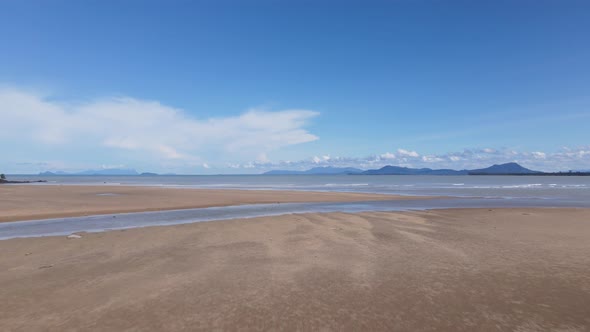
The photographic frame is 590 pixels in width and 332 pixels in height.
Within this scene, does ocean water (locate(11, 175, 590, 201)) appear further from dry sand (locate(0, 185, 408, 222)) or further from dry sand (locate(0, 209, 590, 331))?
dry sand (locate(0, 209, 590, 331))

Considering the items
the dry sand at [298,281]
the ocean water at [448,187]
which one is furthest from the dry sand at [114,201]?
the ocean water at [448,187]

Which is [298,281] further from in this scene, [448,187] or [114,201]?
[448,187]

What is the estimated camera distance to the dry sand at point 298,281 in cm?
572

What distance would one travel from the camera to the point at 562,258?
9734mm

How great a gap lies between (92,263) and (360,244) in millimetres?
8564

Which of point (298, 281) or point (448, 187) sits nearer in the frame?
point (298, 281)

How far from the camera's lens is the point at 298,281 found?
7.74 meters

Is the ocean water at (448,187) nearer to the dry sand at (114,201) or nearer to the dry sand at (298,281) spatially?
the dry sand at (114,201)

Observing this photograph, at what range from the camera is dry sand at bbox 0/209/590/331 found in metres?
5.72

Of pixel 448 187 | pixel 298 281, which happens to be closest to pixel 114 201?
pixel 298 281

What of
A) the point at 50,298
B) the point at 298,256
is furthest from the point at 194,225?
the point at 50,298

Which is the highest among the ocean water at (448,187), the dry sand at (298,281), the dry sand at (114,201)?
the ocean water at (448,187)

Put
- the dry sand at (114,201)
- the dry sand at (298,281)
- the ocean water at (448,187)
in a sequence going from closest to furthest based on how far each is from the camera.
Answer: the dry sand at (298,281), the dry sand at (114,201), the ocean water at (448,187)

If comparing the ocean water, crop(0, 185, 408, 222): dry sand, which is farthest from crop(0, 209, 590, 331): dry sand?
the ocean water
